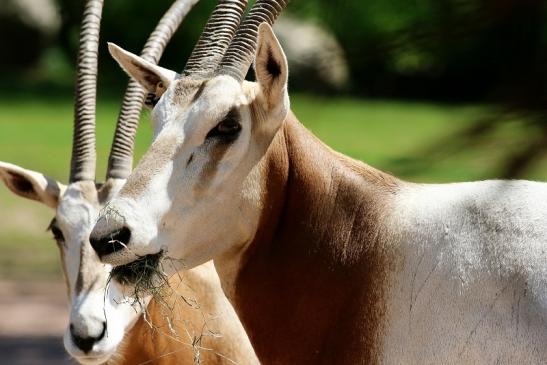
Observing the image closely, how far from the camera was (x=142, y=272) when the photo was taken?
408 centimetres

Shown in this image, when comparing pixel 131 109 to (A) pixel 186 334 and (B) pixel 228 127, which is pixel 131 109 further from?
(B) pixel 228 127

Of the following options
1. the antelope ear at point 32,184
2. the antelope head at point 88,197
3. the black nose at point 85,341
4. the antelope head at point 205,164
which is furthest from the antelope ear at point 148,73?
the antelope ear at point 32,184

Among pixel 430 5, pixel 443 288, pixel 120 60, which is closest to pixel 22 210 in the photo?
pixel 120 60

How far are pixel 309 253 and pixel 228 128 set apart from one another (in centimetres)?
61

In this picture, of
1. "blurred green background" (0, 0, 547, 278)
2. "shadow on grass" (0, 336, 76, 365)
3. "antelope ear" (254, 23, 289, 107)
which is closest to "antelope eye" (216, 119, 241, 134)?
"antelope ear" (254, 23, 289, 107)

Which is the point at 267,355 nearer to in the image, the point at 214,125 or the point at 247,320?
the point at 247,320

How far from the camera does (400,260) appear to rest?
4113mm

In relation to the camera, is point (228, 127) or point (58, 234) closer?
point (228, 127)

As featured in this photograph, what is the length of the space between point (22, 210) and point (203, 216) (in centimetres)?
1251

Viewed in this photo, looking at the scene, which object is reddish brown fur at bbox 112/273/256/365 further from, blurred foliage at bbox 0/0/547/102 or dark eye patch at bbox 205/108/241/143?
blurred foliage at bbox 0/0/547/102

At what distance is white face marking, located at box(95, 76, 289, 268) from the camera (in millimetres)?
3953

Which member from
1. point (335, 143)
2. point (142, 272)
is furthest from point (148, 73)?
point (335, 143)

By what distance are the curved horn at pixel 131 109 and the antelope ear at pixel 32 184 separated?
34 centimetres

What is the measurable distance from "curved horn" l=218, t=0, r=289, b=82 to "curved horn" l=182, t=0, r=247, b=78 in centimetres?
9
